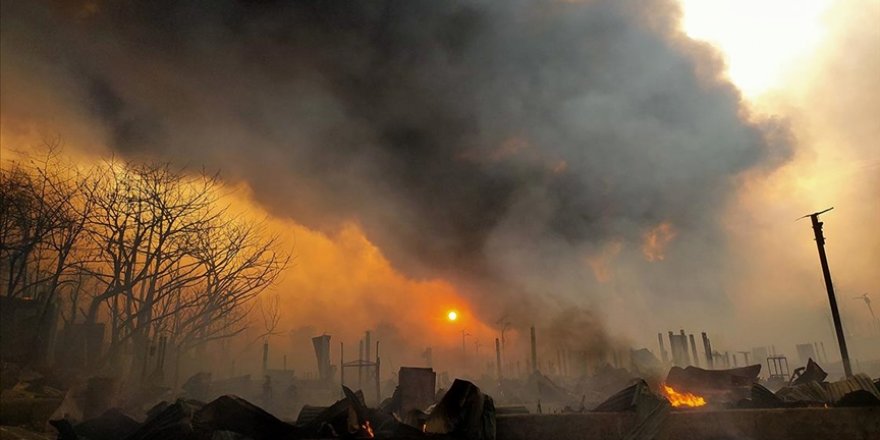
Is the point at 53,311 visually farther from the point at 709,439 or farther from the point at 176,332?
the point at 709,439

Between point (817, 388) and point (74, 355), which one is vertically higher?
point (74, 355)

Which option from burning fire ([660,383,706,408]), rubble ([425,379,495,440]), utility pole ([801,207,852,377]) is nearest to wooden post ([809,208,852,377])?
utility pole ([801,207,852,377])

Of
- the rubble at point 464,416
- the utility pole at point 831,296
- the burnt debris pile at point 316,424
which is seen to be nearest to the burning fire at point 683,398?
the rubble at point 464,416

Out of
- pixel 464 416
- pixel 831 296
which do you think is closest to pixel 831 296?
pixel 831 296

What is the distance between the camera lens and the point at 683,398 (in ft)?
40.5

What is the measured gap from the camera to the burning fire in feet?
39.6

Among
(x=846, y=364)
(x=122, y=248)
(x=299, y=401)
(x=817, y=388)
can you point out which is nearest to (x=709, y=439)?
(x=817, y=388)

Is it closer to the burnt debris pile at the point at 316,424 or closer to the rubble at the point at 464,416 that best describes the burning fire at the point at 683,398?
the rubble at the point at 464,416

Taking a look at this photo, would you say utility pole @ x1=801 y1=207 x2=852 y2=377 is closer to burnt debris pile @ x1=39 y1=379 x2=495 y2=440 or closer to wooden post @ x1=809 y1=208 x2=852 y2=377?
wooden post @ x1=809 y1=208 x2=852 y2=377

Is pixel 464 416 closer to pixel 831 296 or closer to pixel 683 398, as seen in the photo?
pixel 683 398

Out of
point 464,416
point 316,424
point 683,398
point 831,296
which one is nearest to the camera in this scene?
point 464,416

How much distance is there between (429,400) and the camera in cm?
1262

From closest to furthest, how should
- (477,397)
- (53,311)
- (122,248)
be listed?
(477,397)
(53,311)
(122,248)

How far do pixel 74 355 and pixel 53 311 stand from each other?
3.13 metres
